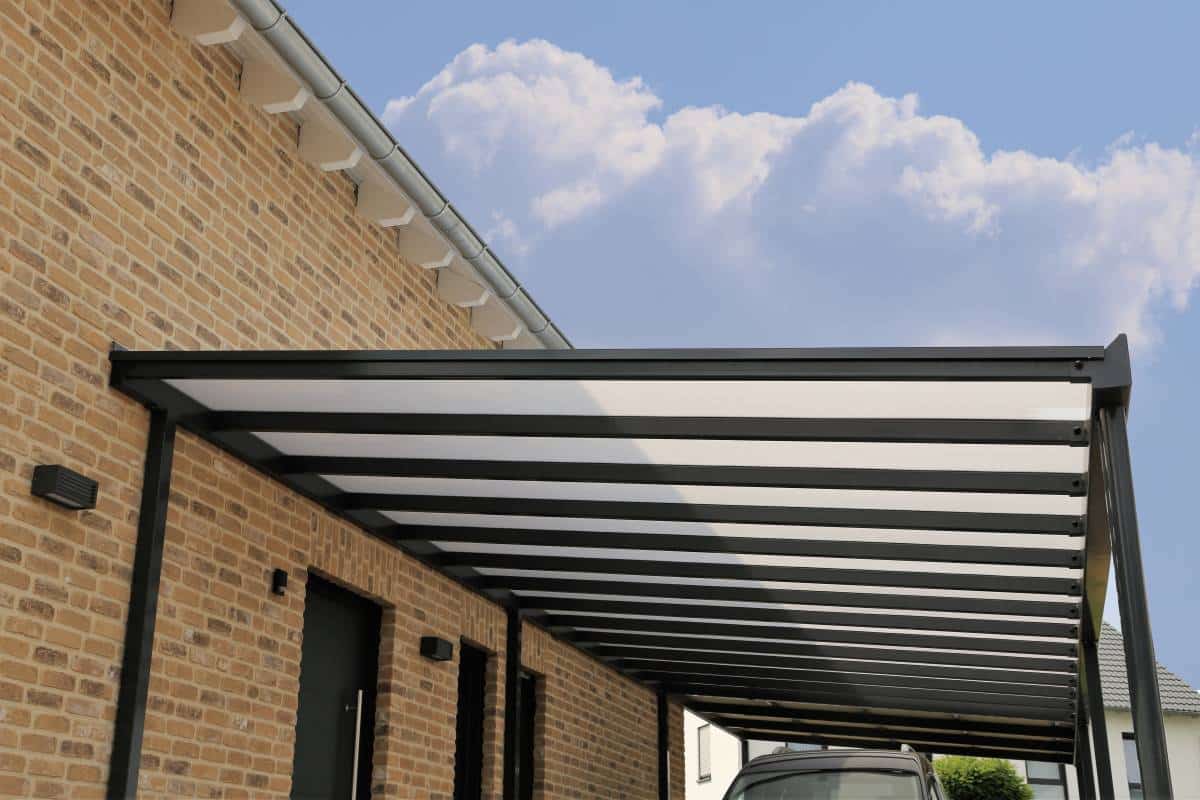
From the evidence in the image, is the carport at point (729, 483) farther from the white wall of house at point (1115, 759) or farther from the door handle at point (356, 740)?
the white wall of house at point (1115, 759)

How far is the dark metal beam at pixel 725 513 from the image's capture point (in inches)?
282

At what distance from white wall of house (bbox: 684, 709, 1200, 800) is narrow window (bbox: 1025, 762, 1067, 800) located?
29 mm

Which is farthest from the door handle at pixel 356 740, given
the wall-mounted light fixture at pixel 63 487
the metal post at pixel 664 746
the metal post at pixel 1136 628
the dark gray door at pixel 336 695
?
the metal post at pixel 664 746

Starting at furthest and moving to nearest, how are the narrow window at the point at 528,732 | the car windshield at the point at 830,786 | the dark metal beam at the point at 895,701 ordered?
the dark metal beam at the point at 895,701, the narrow window at the point at 528,732, the car windshield at the point at 830,786

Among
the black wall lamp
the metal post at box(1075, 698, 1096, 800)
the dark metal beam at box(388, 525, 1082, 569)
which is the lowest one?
the metal post at box(1075, 698, 1096, 800)

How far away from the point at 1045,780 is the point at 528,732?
93.6 ft

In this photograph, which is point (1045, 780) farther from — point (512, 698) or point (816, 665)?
point (512, 698)

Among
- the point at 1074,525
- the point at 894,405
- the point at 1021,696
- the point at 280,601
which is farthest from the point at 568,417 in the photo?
the point at 1021,696

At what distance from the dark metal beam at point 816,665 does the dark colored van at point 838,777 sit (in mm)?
3363

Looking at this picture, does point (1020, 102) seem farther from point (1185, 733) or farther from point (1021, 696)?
point (1021, 696)

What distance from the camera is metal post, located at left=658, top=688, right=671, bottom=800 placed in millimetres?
14899

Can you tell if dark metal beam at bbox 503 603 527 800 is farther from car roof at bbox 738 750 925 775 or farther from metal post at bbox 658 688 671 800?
metal post at bbox 658 688 671 800

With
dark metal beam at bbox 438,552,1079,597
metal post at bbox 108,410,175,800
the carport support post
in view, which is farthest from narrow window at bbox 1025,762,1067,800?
metal post at bbox 108,410,175,800

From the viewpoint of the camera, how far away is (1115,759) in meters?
33.2
